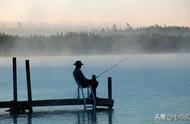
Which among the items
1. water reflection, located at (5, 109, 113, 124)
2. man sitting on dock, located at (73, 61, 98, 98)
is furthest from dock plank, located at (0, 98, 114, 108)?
man sitting on dock, located at (73, 61, 98, 98)

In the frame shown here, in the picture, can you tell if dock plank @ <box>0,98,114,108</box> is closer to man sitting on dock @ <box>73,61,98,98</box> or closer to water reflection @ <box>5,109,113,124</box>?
water reflection @ <box>5,109,113,124</box>

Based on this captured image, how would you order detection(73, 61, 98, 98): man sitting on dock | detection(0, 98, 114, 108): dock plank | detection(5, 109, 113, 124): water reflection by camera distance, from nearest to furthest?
detection(5, 109, 113, 124): water reflection, detection(73, 61, 98, 98): man sitting on dock, detection(0, 98, 114, 108): dock plank

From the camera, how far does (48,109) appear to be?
24828 millimetres

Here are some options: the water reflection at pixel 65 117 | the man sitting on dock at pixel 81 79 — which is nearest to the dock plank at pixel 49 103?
the water reflection at pixel 65 117

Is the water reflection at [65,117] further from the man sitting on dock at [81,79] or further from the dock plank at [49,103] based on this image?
the man sitting on dock at [81,79]

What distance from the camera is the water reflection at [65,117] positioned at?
20734 mm

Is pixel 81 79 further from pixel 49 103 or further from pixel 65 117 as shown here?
pixel 49 103

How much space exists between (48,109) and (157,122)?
6.09 meters

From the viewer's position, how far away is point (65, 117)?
21.9 m

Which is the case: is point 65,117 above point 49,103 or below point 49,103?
below

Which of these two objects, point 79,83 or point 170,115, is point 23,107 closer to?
point 79,83

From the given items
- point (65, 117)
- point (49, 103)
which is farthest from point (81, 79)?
point (49, 103)

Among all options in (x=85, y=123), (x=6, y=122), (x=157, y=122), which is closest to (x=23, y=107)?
(x=6, y=122)

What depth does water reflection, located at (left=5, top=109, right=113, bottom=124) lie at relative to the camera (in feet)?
68.0
